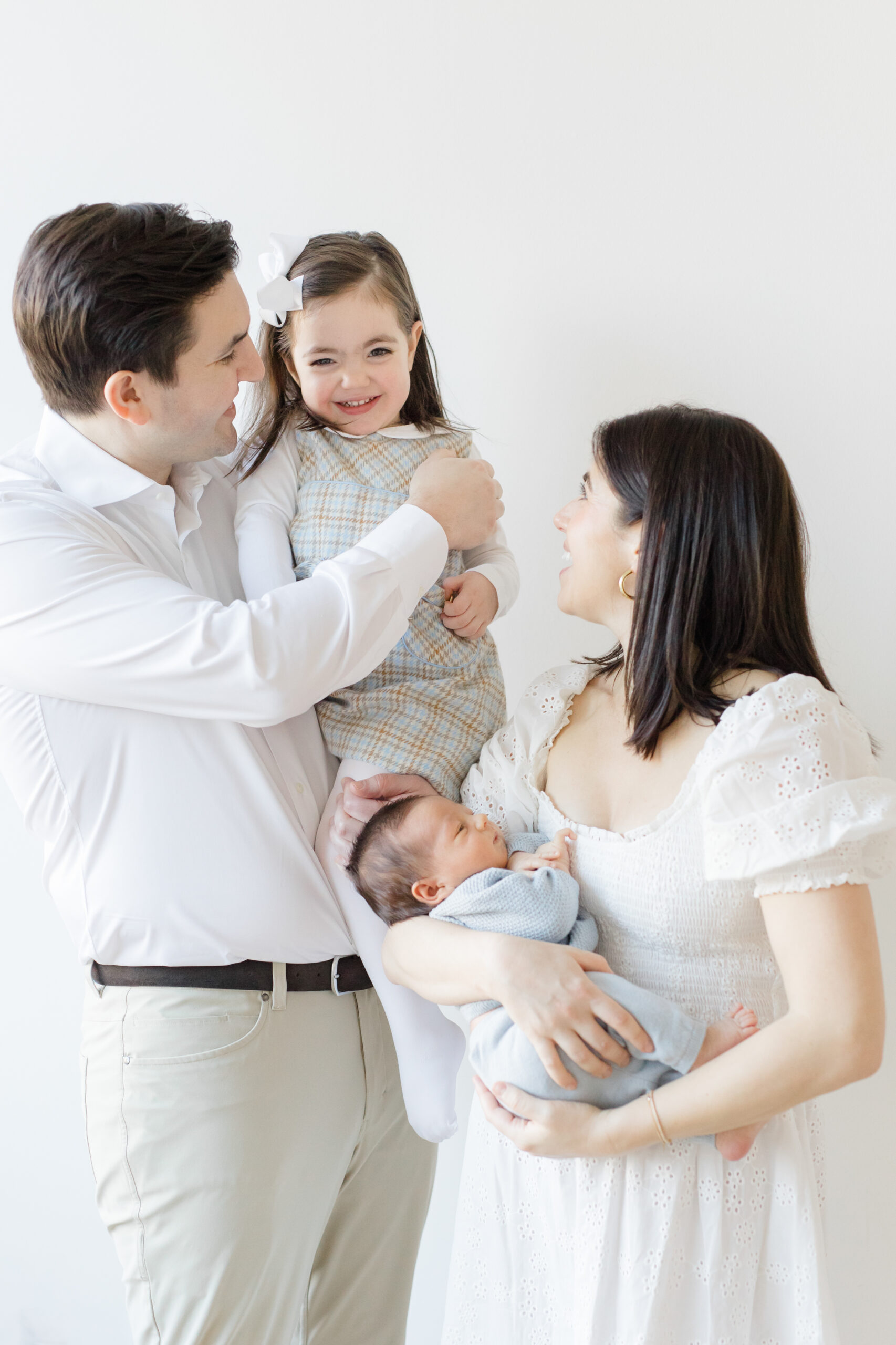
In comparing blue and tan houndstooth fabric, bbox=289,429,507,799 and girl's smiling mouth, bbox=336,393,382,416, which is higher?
girl's smiling mouth, bbox=336,393,382,416

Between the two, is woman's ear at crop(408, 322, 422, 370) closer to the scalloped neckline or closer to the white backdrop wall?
the white backdrop wall

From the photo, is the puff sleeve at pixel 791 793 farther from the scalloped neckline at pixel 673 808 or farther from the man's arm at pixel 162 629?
the man's arm at pixel 162 629

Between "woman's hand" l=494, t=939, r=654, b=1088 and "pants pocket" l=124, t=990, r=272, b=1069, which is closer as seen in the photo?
"woman's hand" l=494, t=939, r=654, b=1088

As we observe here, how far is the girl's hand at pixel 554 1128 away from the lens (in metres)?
1.27

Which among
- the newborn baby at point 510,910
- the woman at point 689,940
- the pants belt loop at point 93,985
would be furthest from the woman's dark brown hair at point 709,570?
the pants belt loop at point 93,985

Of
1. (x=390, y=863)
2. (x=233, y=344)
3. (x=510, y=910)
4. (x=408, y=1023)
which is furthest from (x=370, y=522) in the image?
(x=408, y=1023)

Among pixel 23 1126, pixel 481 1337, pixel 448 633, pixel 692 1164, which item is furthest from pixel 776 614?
pixel 23 1126

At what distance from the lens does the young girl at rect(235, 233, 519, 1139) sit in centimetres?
162

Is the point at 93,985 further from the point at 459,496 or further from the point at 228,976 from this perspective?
the point at 459,496

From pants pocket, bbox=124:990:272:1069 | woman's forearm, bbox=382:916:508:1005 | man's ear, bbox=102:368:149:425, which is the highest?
man's ear, bbox=102:368:149:425

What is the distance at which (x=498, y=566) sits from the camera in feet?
5.90

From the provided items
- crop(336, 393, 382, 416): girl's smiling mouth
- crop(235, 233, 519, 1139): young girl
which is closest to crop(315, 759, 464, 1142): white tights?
crop(235, 233, 519, 1139): young girl

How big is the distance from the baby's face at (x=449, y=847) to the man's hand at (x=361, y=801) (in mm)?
80

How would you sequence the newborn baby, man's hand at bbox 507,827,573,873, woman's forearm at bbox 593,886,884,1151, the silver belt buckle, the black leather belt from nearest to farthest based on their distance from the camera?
woman's forearm at bbox 593,886,884,1151 < the newborn baby < man's hand at bbox 507,827,573,873 < the black leather belt < the silver belt buckle
